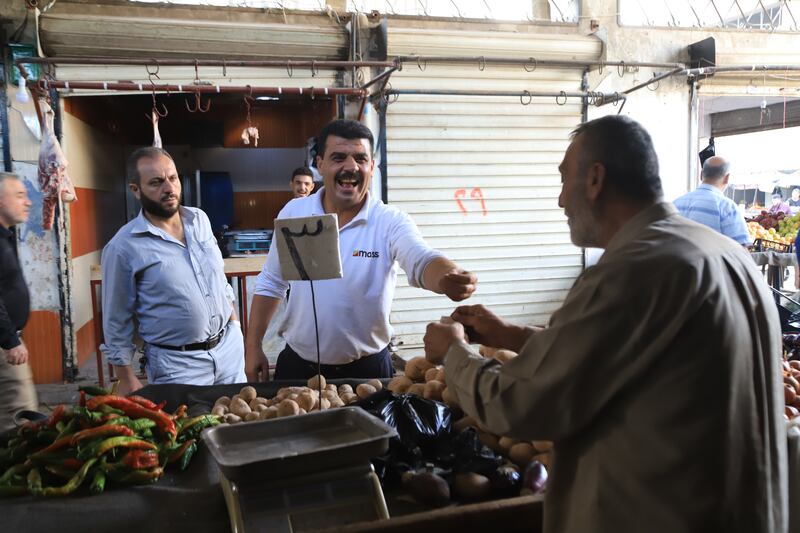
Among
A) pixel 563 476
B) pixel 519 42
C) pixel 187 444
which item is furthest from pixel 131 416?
pixel 519 42

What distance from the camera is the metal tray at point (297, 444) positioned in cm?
162

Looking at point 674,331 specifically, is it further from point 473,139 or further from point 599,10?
point 599,10

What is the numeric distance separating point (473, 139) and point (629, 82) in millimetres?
2180

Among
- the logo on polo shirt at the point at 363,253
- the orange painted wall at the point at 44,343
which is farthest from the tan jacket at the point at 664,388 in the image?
the orange painted wall at the point at 44,343

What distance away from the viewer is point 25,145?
6.18m

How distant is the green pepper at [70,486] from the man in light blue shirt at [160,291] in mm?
1312

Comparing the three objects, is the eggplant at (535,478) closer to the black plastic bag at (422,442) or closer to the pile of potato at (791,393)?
Answer: the black plastic bag at (422,442)

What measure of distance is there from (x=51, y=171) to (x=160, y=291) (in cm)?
303

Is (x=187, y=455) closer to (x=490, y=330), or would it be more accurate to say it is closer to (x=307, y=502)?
(x=307, y=502)

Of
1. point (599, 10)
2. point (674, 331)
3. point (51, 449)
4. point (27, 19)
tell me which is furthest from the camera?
point (599, 10)

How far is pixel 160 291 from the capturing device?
3.36m

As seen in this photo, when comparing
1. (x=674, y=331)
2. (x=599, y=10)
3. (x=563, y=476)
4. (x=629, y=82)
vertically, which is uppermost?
(x=599, y=10)

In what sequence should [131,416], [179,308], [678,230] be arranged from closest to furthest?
[678,230] < [131,416] < [179,308]

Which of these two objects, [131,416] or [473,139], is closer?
[131,416]
